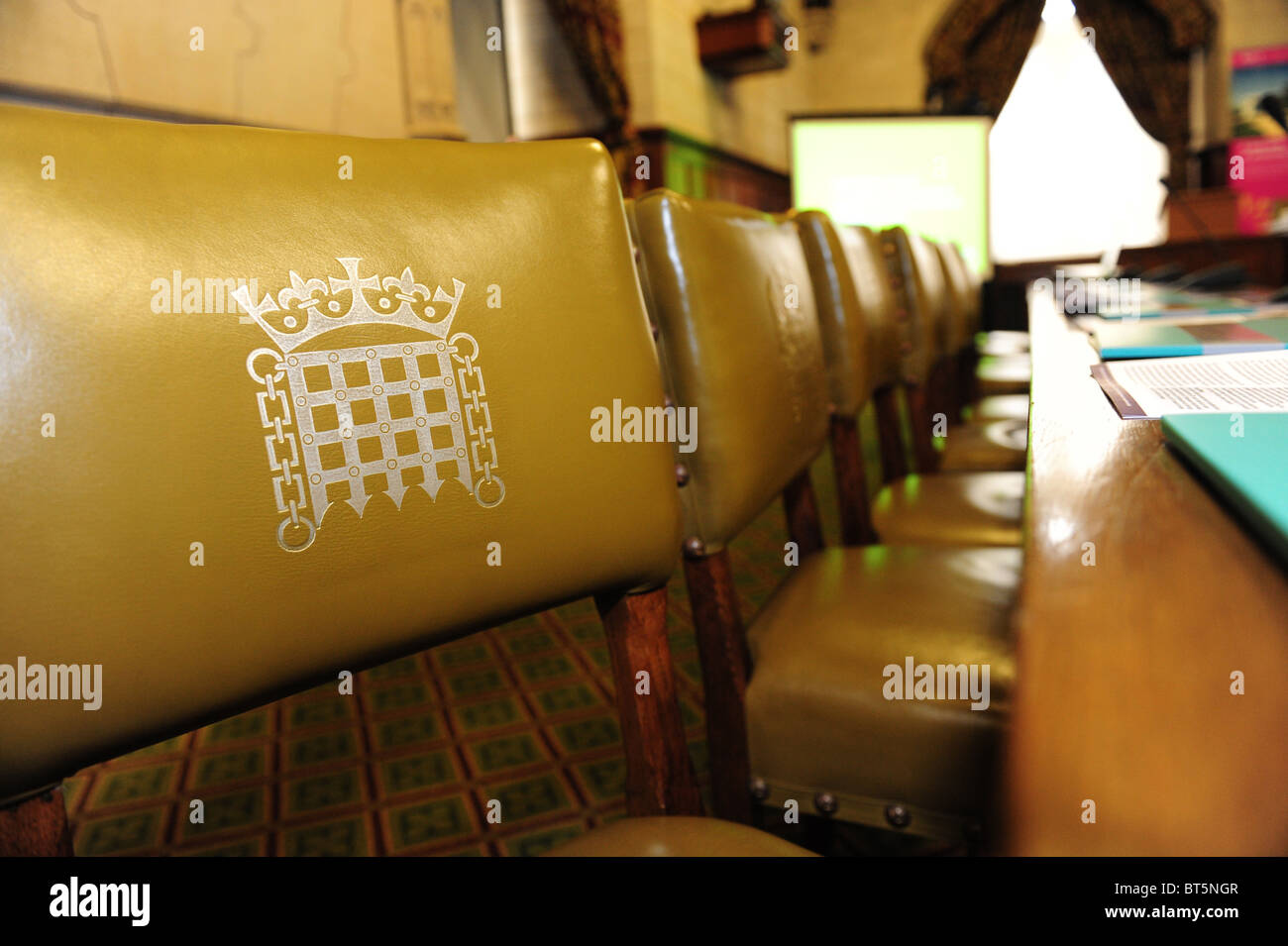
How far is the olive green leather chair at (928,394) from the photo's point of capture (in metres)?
2.12

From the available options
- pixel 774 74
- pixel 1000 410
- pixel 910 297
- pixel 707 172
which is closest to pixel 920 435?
pixel 910 297

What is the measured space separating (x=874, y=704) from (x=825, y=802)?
11 centimetres

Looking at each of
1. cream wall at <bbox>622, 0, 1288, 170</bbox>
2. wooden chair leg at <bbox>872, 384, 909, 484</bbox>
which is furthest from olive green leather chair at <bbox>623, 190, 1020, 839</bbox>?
cream wall at <bbox>622, 0, 1288, 170</bbox>

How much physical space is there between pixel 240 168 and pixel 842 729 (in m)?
0.71

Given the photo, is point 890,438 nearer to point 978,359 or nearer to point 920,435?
point 920,435

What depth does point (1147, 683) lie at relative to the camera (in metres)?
0.25

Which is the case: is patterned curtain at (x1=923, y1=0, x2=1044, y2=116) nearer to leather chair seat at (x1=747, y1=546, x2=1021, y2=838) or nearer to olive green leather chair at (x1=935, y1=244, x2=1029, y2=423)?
olive green leather chair at (x1=935, y1=244, x2=1029, y2=423)

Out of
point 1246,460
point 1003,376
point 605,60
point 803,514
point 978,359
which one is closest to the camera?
point 1246,460

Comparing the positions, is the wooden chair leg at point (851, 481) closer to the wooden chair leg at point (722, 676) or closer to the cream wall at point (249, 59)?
the wooden chair leg at point (722, 676)

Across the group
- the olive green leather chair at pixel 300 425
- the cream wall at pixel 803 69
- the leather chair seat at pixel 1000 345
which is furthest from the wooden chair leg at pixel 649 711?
the cream wall at pixel 803 69

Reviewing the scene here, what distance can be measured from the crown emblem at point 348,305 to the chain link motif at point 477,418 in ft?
Result: 0.07

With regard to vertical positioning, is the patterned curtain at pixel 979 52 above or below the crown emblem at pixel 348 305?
above
